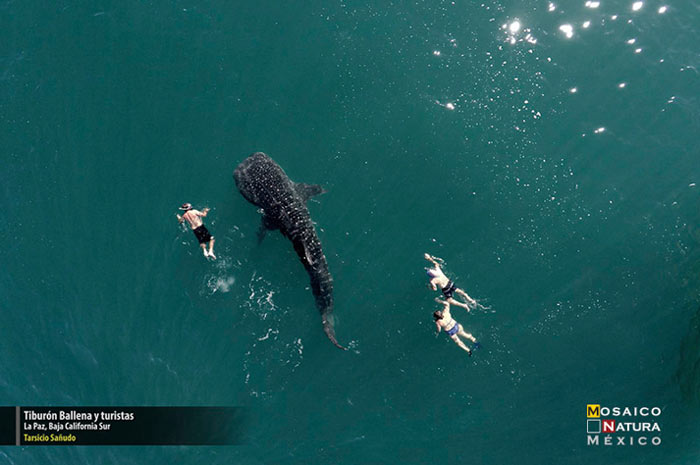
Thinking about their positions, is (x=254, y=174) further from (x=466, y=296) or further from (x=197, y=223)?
(x=466, y=296)

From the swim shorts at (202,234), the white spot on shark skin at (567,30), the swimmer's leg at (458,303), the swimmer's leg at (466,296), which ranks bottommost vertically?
the swimmer's leg at (458,303)

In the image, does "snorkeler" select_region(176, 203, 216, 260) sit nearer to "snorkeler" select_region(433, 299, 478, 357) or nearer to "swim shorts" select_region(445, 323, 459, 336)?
"snorkeler" select_region(433, 299, 478, 357)

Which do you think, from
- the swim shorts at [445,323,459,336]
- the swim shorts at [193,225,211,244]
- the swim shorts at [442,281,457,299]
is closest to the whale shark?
the swim shorts at [193,225,211,244]

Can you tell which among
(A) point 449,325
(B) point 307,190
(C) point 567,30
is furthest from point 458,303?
(C) point 567,30

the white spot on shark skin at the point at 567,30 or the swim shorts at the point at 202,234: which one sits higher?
the white spot on shark skin at the point at 567,30

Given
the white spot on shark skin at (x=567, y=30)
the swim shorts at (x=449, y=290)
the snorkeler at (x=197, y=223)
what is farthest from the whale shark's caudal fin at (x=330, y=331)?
the white spot on shark skin at (x=567, y=30)

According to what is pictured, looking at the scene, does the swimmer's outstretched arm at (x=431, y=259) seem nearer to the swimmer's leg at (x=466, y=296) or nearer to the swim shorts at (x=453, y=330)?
the swimmer's leg at (x=466, y=296)
